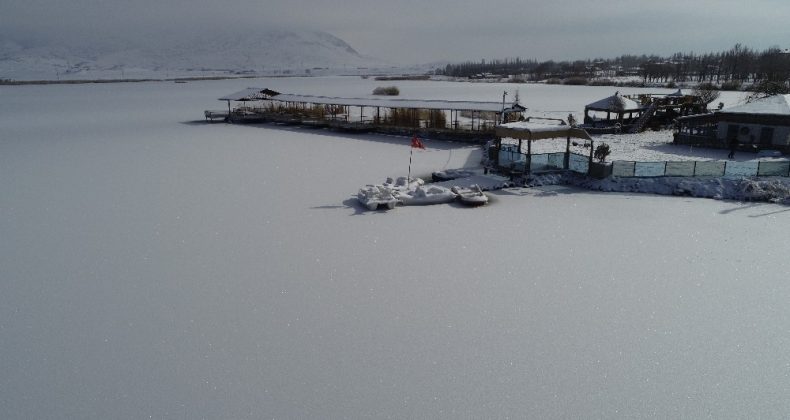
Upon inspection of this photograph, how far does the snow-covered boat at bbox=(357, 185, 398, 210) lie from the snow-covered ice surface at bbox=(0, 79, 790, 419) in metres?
0.38

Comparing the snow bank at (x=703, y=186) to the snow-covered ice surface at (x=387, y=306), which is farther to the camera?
the snow bank at (x=703, y=186)

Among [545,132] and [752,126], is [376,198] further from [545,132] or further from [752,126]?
[752,126]

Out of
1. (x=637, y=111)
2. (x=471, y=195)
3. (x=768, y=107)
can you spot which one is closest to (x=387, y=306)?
(x=471, y=195)

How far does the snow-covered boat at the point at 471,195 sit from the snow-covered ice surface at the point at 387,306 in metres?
0.54

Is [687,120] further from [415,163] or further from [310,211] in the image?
[310,211]

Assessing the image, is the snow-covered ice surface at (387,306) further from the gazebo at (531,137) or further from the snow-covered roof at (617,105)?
the snow-covered roof at (617,105)

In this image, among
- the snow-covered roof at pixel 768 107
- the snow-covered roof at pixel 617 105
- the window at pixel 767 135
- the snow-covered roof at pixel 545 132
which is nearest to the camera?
the snow-covered roof at pixel 545 132

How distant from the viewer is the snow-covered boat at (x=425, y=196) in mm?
15680

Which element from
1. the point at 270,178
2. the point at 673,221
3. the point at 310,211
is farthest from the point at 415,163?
the point at 673,221

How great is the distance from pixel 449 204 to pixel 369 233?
3.54m

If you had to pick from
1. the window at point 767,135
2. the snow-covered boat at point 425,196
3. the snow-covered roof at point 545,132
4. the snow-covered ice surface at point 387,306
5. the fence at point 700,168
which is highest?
the snow-covered roof at point 545,132

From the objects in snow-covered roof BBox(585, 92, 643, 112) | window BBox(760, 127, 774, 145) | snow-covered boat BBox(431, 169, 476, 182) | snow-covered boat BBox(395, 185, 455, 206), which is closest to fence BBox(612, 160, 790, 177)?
snow-covered boat BBox(431, 169, 476, 182)

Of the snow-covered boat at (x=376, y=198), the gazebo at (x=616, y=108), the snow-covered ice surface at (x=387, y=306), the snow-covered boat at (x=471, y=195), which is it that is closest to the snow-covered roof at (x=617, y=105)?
the gazebo at (x=616, y=108)

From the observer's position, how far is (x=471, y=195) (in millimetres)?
15844
